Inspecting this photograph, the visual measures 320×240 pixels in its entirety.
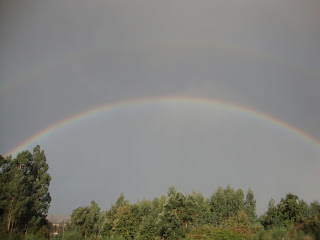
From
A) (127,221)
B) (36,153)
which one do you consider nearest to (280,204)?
(127,221)

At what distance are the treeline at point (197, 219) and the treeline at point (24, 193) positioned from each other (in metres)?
3.78

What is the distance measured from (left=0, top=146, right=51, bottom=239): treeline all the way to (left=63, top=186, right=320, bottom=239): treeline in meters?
3.78

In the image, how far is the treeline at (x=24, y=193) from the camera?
72.7ft

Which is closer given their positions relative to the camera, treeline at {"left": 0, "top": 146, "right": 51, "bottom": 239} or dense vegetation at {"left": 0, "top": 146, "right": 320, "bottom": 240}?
dense vegetation at {"left": 0, "top": 146, "right": 320, "bottom": 240}

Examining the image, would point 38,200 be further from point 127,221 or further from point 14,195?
point 127,221

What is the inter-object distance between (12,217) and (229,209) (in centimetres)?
3832

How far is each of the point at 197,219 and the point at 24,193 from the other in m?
24.1

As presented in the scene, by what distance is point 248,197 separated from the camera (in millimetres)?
50562

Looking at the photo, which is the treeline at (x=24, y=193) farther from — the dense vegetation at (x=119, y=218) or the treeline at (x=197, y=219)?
the treeline at (x=197, y=219)

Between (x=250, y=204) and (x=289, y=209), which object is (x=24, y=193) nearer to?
(x=289, y=209)

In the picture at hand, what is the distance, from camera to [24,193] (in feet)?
77.5

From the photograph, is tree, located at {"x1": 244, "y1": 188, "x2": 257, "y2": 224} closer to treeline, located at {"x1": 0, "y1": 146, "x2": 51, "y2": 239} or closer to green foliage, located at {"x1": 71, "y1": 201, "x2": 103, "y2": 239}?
green foliage, located at {"x1": 71, "y1": 201, "x2": 103, "y2": 239}

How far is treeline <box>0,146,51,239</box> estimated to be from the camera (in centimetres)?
2216

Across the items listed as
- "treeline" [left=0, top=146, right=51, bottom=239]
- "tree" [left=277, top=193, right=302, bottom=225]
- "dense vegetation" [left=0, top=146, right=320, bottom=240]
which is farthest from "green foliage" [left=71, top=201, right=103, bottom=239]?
"tree" [left=277, top=193, right=302, bottom=225]
